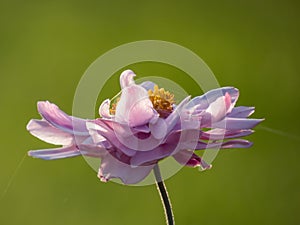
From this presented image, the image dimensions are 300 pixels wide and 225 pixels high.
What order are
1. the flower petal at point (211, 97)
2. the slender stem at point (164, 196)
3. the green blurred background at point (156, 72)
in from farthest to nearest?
the green blurred background at point (156, 72), the flower petal at point (211, 97), the slender stem at point (164, 196)

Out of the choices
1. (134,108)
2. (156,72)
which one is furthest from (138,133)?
(156,72)

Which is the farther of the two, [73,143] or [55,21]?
[55,21]

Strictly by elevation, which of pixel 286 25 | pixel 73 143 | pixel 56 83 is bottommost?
pixel 73 143

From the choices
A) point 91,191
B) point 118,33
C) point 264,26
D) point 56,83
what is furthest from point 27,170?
point 264,26

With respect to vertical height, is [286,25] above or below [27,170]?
above

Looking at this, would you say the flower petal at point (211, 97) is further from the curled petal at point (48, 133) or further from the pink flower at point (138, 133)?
the curled petal at point (48, 133)

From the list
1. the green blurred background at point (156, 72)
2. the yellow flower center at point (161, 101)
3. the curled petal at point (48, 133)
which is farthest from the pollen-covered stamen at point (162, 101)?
the green blurred background at point (156, 72)

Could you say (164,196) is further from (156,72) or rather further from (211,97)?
(156,72)

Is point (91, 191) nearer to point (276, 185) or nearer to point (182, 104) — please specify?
point (276, 185)
